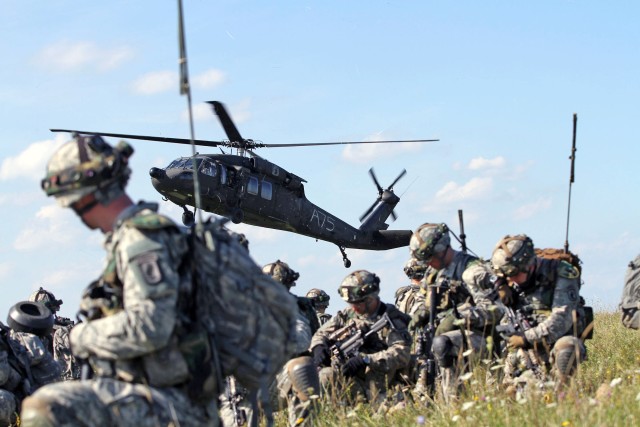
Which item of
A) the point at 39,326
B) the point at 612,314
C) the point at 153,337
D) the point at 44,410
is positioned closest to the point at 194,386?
the point at 153,337

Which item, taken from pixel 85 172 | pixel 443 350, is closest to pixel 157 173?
pixel 443 350

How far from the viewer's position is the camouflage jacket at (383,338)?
1055 centimetres

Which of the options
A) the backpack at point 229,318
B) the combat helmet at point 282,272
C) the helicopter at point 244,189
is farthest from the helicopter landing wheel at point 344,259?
the backpack at point 229,318

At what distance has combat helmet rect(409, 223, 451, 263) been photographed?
10.8m

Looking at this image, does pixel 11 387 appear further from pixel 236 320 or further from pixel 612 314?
pixel 612 314

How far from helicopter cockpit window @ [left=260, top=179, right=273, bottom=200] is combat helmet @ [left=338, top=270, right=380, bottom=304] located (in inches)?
567

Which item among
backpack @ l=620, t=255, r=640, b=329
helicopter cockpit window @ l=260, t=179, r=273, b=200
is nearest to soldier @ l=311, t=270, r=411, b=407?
backpack @ l=620, t=255, r=640, b=329

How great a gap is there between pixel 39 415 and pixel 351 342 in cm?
660

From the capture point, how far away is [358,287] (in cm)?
1077

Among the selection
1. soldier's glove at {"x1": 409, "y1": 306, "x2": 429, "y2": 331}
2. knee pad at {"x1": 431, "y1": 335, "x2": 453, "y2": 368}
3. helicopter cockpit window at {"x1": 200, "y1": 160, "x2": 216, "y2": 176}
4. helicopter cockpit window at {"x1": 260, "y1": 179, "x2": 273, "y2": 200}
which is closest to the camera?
knee pad at {"x1": 431, "y1": 335, "x2": 453, "y2": 368}

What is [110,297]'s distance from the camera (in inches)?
189

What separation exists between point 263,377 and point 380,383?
19.3 ft

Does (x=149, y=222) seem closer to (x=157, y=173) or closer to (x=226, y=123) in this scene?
(x=157, y=173)

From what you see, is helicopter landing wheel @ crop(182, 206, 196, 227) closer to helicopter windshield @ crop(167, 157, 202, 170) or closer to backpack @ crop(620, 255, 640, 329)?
helicopter windshield @ crop(167, 157, 202, 170)
